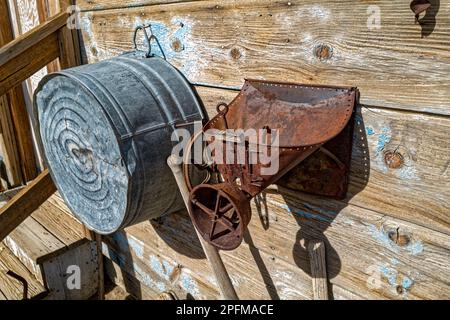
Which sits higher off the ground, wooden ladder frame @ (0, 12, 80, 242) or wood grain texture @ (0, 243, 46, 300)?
wooden ladder frame @ (0, 12, 80, 242)

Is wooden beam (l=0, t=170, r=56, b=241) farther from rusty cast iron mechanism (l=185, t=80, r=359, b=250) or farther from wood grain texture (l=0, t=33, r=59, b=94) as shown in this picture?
rusty cast iron mechanism (l=185, t=80, r=359, b=250)

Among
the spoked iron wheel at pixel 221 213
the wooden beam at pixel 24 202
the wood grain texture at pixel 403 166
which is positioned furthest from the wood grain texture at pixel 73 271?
the wood grain texture at pixel 403 166

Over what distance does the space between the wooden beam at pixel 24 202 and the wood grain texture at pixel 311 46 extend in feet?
4.21

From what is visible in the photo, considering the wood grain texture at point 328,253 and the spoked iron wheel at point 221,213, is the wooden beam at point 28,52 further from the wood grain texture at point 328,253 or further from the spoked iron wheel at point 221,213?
the spoked iron wheel at point 221,213

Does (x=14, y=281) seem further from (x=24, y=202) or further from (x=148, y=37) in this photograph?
(x=148, y=37)

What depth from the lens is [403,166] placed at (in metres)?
1.39

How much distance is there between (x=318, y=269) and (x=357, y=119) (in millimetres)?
696

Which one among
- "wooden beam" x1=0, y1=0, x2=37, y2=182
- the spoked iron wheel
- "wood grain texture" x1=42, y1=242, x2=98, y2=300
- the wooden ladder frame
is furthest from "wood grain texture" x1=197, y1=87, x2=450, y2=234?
"wooden beam" x1=0, y1=0, x2=37, y2=182

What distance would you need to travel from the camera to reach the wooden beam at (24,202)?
8.75 feet

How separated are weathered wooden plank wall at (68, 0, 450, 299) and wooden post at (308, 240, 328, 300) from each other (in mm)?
36

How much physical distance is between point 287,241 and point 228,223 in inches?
21.0

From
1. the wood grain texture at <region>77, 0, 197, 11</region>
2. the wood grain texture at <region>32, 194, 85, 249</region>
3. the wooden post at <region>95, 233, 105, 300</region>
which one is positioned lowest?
the wooden post at <region>95, 233, 105, 300</region>

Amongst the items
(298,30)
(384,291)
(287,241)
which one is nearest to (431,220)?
(384,291)

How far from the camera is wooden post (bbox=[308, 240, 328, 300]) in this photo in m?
1.73
